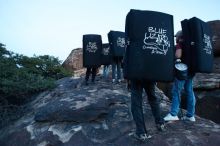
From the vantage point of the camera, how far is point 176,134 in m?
5.11

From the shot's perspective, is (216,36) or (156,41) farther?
(216,36)

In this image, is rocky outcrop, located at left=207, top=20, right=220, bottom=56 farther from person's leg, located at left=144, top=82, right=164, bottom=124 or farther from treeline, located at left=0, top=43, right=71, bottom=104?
person's leg, located at left=144, top=82, right=164, bottom=124

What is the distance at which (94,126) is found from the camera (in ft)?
19.6

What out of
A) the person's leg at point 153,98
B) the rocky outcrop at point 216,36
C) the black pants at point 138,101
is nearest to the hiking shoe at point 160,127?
the person's leg at point 153,98

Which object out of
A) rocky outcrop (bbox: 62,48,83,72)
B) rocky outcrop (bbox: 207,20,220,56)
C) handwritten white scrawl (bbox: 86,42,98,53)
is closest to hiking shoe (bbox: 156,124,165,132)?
handwritten white scrawl (bbox: 86,42,98,53)

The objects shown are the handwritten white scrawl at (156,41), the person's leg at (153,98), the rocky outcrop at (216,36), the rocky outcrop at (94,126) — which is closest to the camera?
the handwritten white scrawl at (156,41)

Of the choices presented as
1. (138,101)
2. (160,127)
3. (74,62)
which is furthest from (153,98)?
(74,62)

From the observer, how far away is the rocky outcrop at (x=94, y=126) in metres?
5.11

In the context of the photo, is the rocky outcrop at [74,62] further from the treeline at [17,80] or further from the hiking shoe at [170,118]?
the hiking shoe at [170,118]

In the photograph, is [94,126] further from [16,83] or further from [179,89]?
[16,83]

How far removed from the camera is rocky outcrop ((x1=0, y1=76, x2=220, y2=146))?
201 inches

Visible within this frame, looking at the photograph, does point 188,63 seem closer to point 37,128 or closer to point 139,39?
point 139,39

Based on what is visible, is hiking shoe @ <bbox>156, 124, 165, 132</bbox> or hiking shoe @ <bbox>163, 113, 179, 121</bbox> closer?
hiking shoe @ <bbox>156, 124, 165, 132</bbox>

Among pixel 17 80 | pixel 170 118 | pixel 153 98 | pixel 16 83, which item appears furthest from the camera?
pixel 17 80
